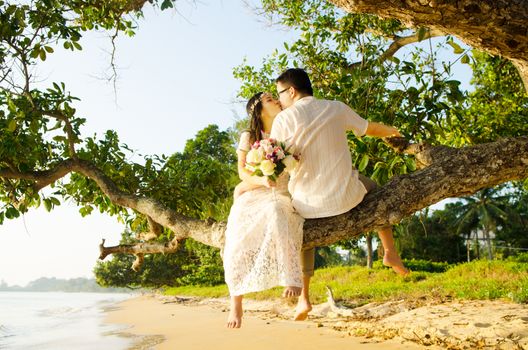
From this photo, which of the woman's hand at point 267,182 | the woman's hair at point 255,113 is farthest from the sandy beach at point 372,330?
the woman's hand at point 267,182

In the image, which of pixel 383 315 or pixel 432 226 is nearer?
pixel 383 315

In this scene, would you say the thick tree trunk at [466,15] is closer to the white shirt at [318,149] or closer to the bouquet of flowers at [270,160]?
the white shirt at [318,149]

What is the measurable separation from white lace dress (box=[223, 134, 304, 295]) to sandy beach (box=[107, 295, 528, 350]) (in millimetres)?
3764

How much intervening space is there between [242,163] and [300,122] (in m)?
0.54

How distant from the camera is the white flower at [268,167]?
3.08 m

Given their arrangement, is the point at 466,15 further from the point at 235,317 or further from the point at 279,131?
the point at 235,317

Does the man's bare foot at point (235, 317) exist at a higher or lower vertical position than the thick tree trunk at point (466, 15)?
lower

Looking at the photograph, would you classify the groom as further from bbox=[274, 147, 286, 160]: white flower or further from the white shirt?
bbox=[274, 147, 286, 160]: white flower

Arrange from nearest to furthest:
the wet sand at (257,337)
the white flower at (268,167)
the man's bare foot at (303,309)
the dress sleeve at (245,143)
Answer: the white flower at (268,167) < the man's bare foot at (303,309) < the dress sleeve at (245,143) < the wet sand at (257,337)

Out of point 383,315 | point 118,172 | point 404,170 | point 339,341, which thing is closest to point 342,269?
point 383,315

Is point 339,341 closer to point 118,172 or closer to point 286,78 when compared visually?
point 118,172

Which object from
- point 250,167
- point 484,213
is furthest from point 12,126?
point 484,213

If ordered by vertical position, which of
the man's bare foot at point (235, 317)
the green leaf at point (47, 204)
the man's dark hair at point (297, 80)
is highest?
the man's dark hair at point (297, 80)

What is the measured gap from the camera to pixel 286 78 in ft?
11.8
